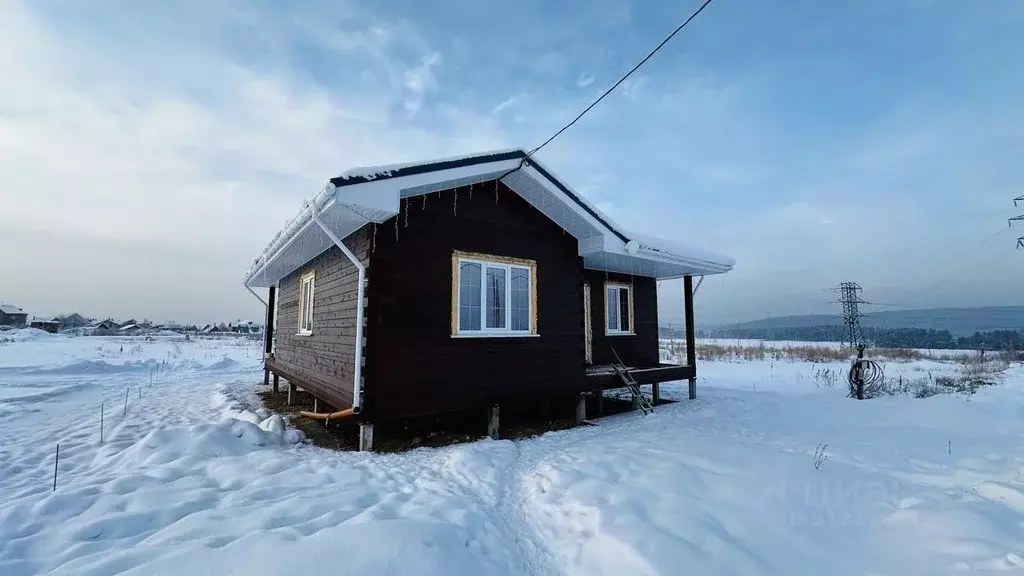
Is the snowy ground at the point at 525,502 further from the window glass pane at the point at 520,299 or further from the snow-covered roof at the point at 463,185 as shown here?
the snow-covered roof at the point at 463,185

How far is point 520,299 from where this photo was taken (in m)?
7.42

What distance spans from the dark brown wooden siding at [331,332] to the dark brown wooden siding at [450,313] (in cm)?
51

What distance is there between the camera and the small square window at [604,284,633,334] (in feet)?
35.9

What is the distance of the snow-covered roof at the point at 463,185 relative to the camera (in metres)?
5.49

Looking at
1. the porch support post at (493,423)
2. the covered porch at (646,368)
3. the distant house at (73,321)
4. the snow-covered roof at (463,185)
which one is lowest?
the porch support post at (493,423)

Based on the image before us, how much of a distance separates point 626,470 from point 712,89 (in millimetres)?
7176

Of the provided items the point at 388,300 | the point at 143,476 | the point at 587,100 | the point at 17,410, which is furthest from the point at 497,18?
the point at 17,410

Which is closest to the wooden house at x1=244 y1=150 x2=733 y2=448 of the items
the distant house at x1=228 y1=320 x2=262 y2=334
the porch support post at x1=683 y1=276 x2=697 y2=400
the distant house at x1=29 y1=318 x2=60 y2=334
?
the porch support post at x1=683 y1=276 x2=697 y2=400

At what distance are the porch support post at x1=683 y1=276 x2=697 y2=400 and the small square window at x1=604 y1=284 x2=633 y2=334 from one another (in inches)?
53.9

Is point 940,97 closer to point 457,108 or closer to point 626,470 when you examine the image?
point 457,108

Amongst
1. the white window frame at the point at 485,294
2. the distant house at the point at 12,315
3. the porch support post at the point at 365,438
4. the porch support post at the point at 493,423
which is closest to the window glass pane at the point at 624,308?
the white window frame at the point at 485,294

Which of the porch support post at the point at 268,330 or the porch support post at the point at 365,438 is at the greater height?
the porch support post at the point at 268,330

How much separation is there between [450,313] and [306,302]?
4.69 m

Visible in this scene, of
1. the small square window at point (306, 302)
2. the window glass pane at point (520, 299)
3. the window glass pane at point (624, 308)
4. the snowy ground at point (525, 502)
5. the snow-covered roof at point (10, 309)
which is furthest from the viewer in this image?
the snow-covered roof at point (10, 309)
